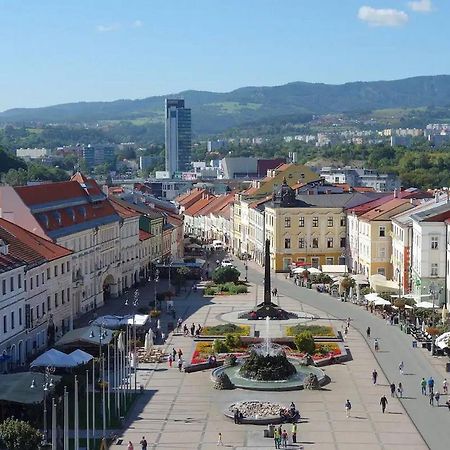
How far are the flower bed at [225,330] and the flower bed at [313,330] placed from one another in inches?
111

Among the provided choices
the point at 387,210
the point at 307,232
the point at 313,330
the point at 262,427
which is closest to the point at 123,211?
→ the point at 307,232

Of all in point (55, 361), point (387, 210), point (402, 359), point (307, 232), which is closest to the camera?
point (55, 361)

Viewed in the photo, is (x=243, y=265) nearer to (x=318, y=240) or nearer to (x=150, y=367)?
(x=318, y=240)

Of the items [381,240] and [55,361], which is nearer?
[55,361]

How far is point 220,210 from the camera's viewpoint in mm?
155375

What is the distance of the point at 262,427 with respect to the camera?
150 feet

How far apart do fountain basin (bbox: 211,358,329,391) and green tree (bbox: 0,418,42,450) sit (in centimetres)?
1920

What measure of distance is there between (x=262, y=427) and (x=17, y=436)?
13045 mm

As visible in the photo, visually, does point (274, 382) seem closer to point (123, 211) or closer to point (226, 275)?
point (226, 275)

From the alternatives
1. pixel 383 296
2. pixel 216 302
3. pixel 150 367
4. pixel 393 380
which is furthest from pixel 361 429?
pixel 216 302

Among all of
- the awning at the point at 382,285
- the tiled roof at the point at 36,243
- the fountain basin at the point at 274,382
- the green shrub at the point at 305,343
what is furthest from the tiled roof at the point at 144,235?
the fountain basin at the point at 274,382

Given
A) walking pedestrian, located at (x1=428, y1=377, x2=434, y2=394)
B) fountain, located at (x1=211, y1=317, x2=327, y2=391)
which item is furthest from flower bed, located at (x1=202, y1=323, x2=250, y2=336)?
walking pedestrian, located at (x1=428, y1=377, x2=434, y2=394)

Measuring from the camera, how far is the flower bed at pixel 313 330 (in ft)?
224

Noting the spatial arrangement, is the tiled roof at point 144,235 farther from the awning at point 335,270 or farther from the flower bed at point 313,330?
the flower bed at point 313,330
